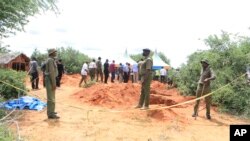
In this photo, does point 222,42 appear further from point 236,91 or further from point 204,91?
point 204,91

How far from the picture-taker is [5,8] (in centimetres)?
1220

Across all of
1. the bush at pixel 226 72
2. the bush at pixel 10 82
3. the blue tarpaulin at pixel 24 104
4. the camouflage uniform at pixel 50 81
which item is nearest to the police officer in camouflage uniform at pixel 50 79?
the camouflage uniform at pixel 50 81

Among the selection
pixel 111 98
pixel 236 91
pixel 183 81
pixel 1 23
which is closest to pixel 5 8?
pixel 1 23

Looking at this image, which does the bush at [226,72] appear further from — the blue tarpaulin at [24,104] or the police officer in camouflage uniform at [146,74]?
the blue tarpaulin at [24,104]

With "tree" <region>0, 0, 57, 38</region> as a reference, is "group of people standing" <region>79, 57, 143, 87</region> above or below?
below

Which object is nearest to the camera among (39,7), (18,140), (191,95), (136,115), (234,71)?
(18,140)

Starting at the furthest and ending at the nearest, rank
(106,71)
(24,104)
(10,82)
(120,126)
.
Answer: (106,71)
(10,82)
(24,104)
(120,126)

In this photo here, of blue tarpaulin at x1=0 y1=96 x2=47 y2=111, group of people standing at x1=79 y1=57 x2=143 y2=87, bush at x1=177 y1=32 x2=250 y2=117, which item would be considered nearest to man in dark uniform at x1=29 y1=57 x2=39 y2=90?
group of people standing at x1=79 y1=57 x2=143 y2=87

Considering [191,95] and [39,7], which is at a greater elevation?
[39,7]

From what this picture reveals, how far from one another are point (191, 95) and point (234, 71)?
2.82 metres

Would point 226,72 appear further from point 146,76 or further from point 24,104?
point 24,104

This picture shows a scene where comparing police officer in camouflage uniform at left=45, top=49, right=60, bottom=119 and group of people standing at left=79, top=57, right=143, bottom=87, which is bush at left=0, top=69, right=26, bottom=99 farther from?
group of people standing at left=79, top=57, right=143, bottom=87

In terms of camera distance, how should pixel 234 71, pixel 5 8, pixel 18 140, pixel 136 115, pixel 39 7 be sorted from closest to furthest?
1. pixel 18 140
2. pixel 136 115
3. pixel 5 8
4. pixel 39 7
5. pixel 234 71

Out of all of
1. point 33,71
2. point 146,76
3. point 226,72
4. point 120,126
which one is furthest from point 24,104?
point 226,72
